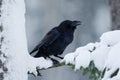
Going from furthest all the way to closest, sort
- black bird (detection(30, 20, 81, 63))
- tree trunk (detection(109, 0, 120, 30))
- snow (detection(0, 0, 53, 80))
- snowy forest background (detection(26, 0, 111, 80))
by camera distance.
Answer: snowy forest background (detection(26, 0, 111, 80)) → tree trunk (detection(109, 0, 120, 30)) → black bird (detection(30, 20, 81, 63)) → snow (detection(0, 0, 53, 80))

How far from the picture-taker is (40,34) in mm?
20281

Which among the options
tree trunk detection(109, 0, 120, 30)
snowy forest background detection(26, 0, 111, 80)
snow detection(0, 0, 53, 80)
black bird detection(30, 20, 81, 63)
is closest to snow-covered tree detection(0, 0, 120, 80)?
snow detection(0, 0, 53, 80)

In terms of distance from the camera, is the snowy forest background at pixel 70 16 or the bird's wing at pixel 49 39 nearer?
the bird's wing at pixel 49 39

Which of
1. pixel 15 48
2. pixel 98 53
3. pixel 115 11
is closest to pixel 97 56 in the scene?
pixel 98 53

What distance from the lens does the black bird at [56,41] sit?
6438 mm

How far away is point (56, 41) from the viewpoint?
6.75m

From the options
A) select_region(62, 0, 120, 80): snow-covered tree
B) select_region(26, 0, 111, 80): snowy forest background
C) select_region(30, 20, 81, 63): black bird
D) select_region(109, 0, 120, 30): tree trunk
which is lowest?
select_region(62, 0, 120, 80): snow-covered tree

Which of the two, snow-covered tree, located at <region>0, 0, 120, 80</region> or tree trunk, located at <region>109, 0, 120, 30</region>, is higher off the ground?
tree trunk, located at <region>109, 0, 120, 30</region>

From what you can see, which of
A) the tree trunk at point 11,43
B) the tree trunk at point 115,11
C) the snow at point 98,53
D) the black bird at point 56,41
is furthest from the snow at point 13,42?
the tree trunk at point 115,11

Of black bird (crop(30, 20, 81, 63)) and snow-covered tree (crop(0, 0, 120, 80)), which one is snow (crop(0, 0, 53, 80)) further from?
black bird (crop(30, 20, 81, 63))

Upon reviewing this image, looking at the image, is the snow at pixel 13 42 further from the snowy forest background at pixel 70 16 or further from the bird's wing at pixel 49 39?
the snowy forest background at pixel 70 16

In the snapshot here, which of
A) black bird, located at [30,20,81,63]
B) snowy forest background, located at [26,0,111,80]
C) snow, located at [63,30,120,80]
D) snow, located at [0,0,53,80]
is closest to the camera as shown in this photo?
snow, located at [0,0,53,80]

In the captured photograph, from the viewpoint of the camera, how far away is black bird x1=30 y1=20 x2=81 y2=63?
21.1ft

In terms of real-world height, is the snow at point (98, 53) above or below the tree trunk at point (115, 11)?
below
